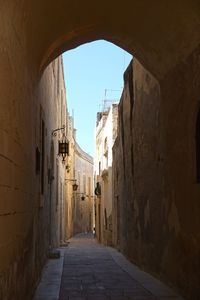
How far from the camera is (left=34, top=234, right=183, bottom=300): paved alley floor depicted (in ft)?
21.5

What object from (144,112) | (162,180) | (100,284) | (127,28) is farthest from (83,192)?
(127,28)

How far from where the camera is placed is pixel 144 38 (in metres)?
7.41

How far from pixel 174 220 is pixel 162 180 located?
103 cm

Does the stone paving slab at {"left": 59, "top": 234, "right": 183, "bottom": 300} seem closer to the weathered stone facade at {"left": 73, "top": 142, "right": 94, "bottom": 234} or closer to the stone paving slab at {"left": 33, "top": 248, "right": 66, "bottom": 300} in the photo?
the stone paving slab at {"left": 33, "top": 248, "right": 66, "bottom": 300}

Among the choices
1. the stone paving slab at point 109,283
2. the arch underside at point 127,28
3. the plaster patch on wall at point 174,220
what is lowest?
the stone paving slab at point 109,283

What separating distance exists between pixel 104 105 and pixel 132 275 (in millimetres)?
22941

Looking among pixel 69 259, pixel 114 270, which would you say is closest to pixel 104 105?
pixel 69 259

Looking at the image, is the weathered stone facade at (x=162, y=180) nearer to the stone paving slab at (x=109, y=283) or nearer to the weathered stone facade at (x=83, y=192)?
the stone paving slab at (x=109, y=283)

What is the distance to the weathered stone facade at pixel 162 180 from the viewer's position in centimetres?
629

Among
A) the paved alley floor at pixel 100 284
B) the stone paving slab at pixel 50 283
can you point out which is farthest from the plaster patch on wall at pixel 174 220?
the stone paving slab at pixel 50 283

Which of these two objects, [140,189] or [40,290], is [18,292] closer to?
[40,290]

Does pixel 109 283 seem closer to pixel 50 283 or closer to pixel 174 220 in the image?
pixel 50 283

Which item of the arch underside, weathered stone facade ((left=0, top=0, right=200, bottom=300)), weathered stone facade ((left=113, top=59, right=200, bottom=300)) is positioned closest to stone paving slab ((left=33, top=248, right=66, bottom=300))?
weathered stone facade ((left=0, top=0, right=200, bottom=300))

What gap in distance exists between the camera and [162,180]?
315 inches
